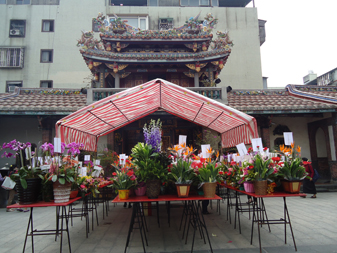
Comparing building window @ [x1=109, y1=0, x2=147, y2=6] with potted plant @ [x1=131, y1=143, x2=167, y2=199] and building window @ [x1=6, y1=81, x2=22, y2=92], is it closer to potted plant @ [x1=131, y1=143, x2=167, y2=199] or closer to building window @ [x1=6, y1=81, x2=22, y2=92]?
building window @ [x1=6, y1=81, x2=22, y2=92]

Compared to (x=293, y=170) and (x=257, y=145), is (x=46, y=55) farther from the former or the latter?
(x=293, y=170)

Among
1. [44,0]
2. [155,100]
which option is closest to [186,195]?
[155,100]

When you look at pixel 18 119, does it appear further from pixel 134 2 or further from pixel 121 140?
pixel 134 2

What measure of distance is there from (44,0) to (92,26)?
4.83 m

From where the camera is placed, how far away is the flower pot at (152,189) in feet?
13.0

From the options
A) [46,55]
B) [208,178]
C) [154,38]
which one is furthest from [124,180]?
[46,55]

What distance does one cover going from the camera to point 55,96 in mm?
12805

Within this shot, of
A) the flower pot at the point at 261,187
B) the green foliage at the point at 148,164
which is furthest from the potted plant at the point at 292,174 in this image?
the green foliage at the point at 148,164

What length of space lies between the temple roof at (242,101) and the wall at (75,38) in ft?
19.7

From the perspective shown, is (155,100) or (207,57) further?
(207,57)

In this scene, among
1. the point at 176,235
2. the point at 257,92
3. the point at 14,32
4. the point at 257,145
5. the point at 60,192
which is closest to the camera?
the point at 60,192

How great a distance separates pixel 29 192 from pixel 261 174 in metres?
3.72

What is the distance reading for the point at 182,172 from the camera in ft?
13.3

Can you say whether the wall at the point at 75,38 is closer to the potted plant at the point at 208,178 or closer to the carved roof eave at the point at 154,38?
the carved roof eave at the point at 154,38
